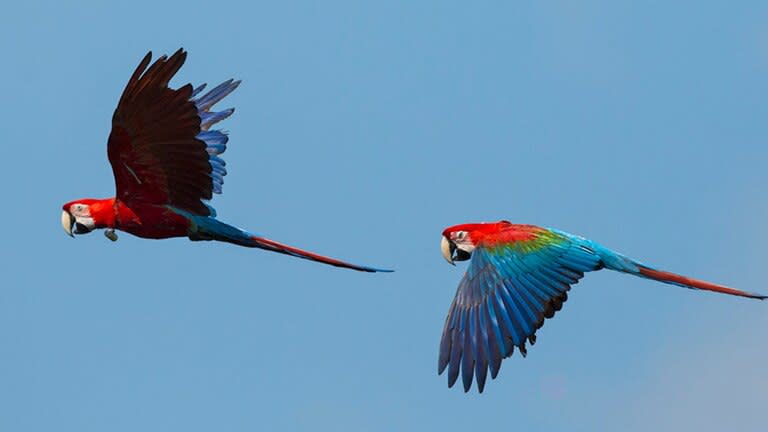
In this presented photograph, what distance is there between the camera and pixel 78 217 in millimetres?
11008

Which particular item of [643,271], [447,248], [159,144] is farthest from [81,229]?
[643,271]

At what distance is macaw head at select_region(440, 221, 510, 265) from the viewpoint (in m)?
10.9

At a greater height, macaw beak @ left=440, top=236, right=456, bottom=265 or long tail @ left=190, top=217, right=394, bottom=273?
macaw beak @ left=440, top=236, right=456, bottom=265

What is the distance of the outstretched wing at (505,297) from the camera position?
32.7 ft

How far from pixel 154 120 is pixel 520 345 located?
246 centimetres

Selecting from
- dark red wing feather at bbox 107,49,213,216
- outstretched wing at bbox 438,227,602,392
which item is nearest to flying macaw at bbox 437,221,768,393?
outstretched wing at bbox 438,227,602,392

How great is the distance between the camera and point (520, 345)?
32.9 feet

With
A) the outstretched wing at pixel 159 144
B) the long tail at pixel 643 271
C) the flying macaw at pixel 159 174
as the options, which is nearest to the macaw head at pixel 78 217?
the flying macaw at pixel 159 174

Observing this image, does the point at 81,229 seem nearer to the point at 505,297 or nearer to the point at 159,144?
the point at 159,144

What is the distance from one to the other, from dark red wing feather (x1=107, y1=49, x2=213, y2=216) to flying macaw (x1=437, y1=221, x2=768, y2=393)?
1.69 meters

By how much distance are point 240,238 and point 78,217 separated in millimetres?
1083

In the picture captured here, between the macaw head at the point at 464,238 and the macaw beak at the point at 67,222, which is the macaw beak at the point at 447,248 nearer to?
the macaw head at the point at 464,238

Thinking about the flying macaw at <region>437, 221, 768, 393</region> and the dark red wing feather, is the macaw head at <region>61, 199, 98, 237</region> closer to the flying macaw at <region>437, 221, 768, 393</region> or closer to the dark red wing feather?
the dark red wing feather

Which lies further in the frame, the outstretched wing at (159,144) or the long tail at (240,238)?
the long tail at (240,238)
